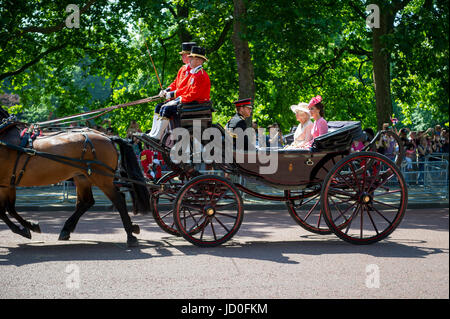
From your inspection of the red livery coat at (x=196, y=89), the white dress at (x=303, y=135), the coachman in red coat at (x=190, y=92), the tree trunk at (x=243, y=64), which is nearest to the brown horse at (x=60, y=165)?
the coachman in red coat at (x=190, y=92)

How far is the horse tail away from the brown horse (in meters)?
0.05

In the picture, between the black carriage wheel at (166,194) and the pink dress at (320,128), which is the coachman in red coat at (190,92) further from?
the pink dress at (320,128)

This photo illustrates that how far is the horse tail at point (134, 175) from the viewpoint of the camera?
792 centimetres

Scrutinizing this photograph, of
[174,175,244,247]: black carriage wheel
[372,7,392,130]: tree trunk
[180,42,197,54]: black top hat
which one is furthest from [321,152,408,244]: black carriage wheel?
[372,7,392,130]: tree trunk

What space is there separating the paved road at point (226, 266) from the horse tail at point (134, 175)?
533mm

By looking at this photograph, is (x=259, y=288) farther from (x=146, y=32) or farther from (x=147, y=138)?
(x=146, y=32)

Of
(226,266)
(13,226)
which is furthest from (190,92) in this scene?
(13,226)

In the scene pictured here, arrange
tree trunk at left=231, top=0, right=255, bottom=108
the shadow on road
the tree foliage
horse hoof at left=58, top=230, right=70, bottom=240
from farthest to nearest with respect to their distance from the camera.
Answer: tree trunk at left=231, top=0, right=255, bottom=108 < the tree foliage < horse hoof at left=58, top=230, right=70, bottom=240 < the shadow on road

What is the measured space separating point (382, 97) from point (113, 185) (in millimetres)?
11679

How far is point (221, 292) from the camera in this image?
16.6 feet

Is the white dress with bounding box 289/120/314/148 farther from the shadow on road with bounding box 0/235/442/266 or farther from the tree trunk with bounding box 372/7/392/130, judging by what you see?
the tree trunk with bounding box 372/7/392/130

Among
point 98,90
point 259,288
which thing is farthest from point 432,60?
point 98,90

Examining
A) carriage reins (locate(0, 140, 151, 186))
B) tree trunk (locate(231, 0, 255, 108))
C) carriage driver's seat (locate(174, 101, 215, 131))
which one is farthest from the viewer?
tree trunk (locate(231, 0, 255, 108))

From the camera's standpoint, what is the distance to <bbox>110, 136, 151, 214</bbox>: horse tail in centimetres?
792
